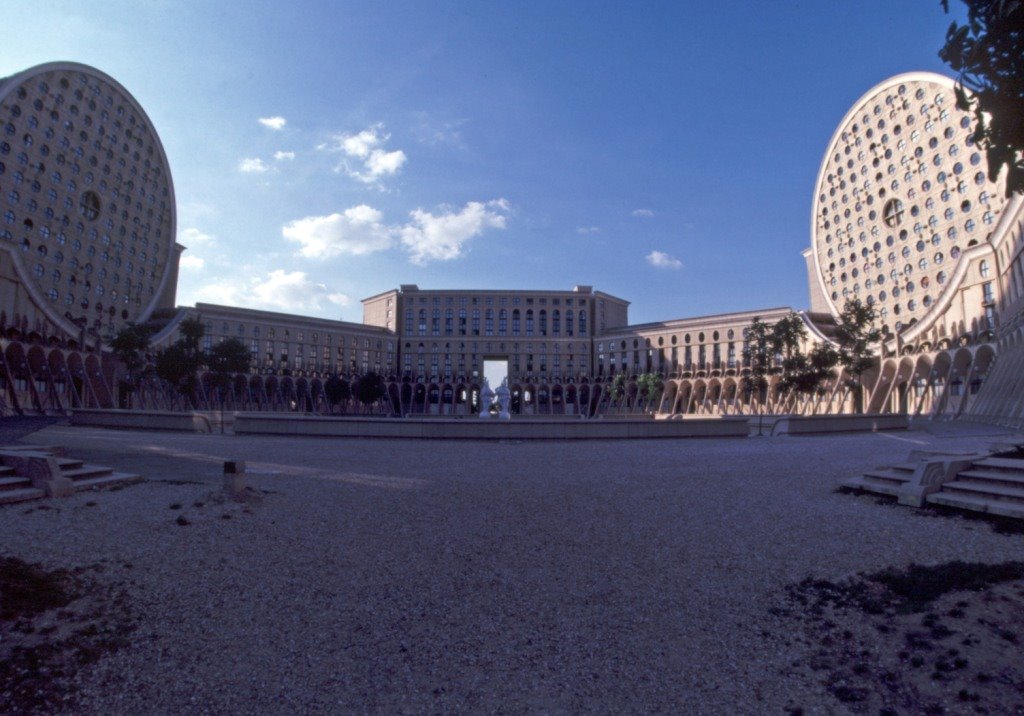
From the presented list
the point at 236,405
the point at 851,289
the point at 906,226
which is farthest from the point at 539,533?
the point at 236,405

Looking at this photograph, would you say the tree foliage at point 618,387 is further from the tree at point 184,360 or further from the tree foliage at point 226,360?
the tree at point 184,360

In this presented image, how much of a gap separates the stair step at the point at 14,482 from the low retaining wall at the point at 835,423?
29578mm

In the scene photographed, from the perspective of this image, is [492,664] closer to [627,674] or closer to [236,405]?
[627,674]

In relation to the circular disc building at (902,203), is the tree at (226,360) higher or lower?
lower

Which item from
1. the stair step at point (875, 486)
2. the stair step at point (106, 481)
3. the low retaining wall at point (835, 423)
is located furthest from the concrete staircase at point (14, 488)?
the low retaining wall at point (835, 423)

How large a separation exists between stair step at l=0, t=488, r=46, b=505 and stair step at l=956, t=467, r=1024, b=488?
15.2 m

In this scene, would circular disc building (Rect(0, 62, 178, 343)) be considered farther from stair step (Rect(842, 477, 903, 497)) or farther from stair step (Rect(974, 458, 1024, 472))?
stair step (Rect(974, 458, 1024, 472))

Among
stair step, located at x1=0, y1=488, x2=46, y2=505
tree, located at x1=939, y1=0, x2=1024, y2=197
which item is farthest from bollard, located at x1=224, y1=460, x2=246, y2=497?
tree, located at x1=939, y1=0, x2=1024, y2=197

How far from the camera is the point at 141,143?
83875 millimetres

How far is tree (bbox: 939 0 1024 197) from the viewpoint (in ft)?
14.6

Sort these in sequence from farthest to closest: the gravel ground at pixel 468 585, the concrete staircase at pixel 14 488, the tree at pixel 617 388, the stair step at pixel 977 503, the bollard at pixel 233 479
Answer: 1. the tree at pixel 617 388
2. the bollard at pixel 233 479
3. the concrete staircase at pixel 14 488
4. the stair step at pixel 977 503
5. the gravel ground at pixel 468 585

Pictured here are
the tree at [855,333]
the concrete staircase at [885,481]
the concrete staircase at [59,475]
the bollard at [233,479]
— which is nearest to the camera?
the concrete staircase at [59,475]

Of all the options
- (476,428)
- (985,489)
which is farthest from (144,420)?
(985,489)

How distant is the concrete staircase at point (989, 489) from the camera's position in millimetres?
8141
